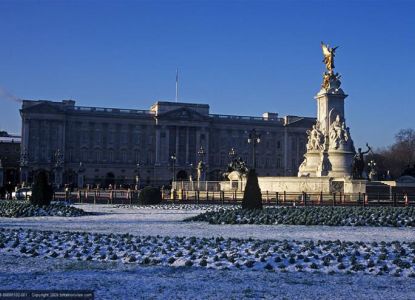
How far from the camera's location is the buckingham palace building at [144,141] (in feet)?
392

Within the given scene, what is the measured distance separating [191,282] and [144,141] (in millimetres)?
117510

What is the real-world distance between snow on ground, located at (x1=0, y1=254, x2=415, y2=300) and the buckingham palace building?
104306mm

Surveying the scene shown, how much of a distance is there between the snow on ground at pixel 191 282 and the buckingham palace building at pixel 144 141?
A: 104306mm

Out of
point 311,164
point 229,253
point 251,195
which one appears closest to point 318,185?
point 311,164

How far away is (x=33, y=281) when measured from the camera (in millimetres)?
10664

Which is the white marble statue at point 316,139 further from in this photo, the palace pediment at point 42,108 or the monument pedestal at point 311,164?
the palace pediment at point 42,108

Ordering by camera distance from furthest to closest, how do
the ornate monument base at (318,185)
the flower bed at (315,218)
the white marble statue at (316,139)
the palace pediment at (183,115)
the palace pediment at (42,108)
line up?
the palace pediment at (183,115)
the palace pediment at (42,108)
the white marble statue at (316,139)
the ornate monument base at (318,185)
the flower bed at (315,218)

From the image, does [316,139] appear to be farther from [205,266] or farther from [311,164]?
[205,266]

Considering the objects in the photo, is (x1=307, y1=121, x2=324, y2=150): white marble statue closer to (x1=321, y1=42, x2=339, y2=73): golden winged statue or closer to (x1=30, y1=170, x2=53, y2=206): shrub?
(x1=321, y1=42, x2=339, y2=73): golden winged statue

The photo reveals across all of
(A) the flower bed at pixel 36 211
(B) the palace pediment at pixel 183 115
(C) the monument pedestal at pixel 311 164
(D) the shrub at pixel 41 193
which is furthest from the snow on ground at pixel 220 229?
(B) the palace pediment at pixel 183 115

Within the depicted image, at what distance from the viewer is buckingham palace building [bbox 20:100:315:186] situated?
392ft

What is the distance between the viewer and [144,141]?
12756 cm

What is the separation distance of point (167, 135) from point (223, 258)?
377ft

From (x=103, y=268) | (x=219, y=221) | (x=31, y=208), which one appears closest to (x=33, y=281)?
(x=103, y=268)
